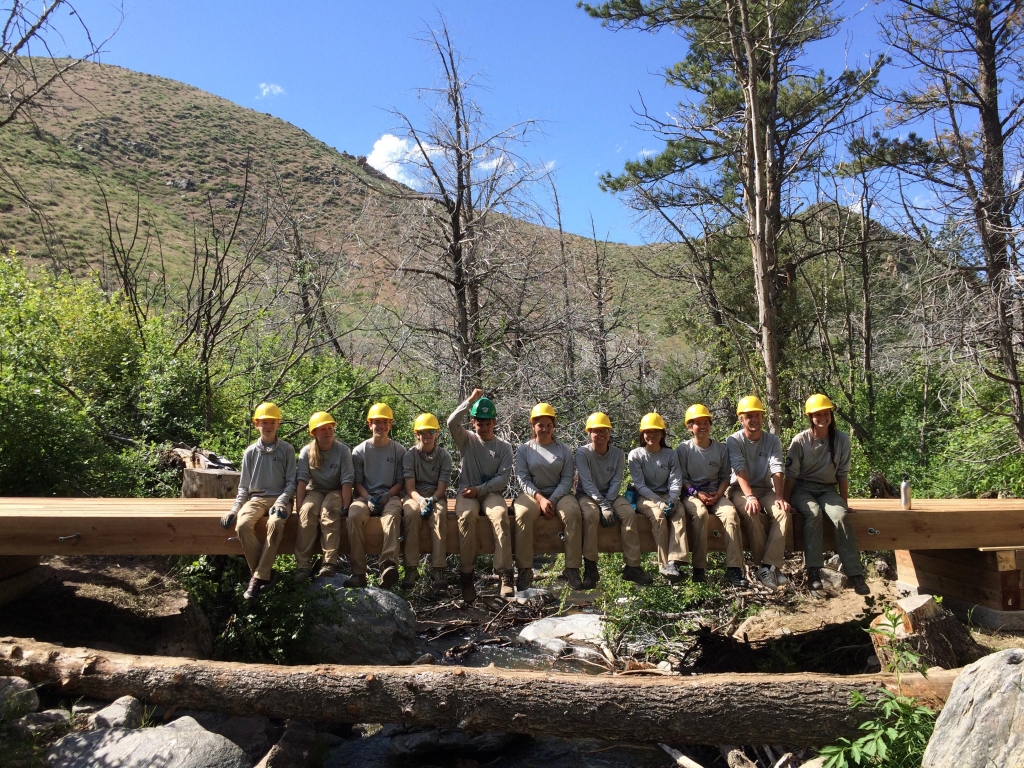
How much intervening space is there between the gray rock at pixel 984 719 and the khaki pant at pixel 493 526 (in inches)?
135

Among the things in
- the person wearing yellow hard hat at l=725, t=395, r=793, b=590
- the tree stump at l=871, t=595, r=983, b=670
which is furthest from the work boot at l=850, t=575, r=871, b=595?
the person wearing yellow hard hat at l=725, t=395, r=793, b=590

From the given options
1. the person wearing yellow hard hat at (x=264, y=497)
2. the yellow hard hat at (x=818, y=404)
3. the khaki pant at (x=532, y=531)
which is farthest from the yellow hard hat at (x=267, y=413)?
the yellow hard hat at (x=818, y=404)

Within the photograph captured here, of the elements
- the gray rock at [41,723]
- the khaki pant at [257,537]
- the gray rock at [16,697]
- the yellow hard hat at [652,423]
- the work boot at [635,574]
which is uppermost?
the yellow hard hat at [652,423]

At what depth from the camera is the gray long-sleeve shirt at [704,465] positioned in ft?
23.7

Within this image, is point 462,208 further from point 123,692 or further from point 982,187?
point 123,692

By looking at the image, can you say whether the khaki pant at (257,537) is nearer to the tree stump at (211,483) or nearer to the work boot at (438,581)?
the tree stump at (211,483)

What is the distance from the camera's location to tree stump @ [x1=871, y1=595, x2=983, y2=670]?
650 cm

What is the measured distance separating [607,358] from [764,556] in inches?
362

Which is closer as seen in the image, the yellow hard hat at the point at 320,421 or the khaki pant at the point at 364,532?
the khaki pant at the point at 364,532

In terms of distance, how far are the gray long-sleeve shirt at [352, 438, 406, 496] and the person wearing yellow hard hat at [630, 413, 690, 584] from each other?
89.5 inches

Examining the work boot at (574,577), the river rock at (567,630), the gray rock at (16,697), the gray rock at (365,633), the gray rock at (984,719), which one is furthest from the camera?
the river rock at (567,630)

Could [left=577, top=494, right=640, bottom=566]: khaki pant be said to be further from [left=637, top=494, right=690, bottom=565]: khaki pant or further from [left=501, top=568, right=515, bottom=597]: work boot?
[left=501, top=568, right=515, bottom=597]: work boot

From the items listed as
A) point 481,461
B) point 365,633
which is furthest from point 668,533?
point 365,633

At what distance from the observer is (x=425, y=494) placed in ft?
24.2
